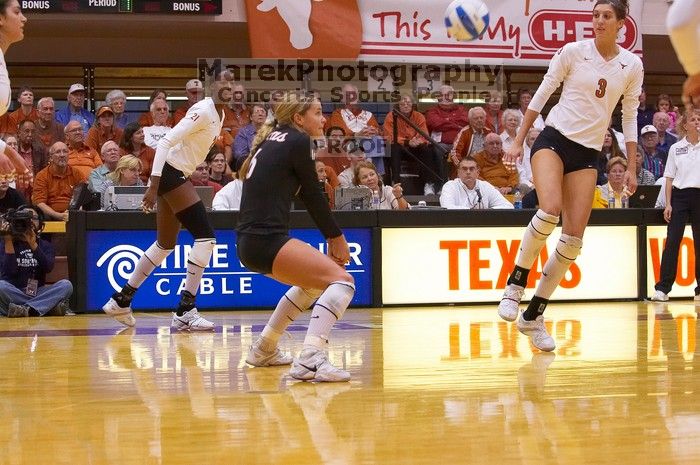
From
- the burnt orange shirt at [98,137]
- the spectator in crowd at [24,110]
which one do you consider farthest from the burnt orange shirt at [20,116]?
the burnt orange shirt at [98,137]

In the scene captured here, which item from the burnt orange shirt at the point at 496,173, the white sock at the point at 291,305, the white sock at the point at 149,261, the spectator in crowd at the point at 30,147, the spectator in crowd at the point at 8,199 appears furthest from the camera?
the burnt orange shirt at the point at 496,173

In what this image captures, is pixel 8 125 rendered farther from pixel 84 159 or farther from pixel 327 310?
pixel 327 310

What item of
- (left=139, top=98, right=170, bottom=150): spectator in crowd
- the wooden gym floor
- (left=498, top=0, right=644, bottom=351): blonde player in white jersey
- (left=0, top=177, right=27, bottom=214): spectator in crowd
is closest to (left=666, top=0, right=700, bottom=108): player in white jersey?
the wooden gym floor

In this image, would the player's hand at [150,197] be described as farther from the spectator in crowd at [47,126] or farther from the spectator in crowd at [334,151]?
the spectator in crowd at [334,151]

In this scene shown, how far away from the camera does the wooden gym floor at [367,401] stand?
149 inches

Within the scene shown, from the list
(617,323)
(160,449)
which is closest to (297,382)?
(160,449)

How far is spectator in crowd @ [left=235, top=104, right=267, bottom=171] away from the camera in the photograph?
13.9 metres

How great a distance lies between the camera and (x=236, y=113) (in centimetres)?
1498

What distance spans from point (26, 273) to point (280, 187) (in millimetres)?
5947

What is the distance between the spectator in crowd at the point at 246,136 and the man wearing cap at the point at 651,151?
5.53 meters

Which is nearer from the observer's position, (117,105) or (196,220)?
(196,220)

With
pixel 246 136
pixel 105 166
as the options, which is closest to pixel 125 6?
pixel 246 136

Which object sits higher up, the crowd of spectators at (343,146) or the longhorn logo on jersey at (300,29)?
the longhorn logo on jersey at (300,29)

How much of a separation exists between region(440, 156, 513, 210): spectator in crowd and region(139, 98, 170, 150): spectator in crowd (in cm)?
382
